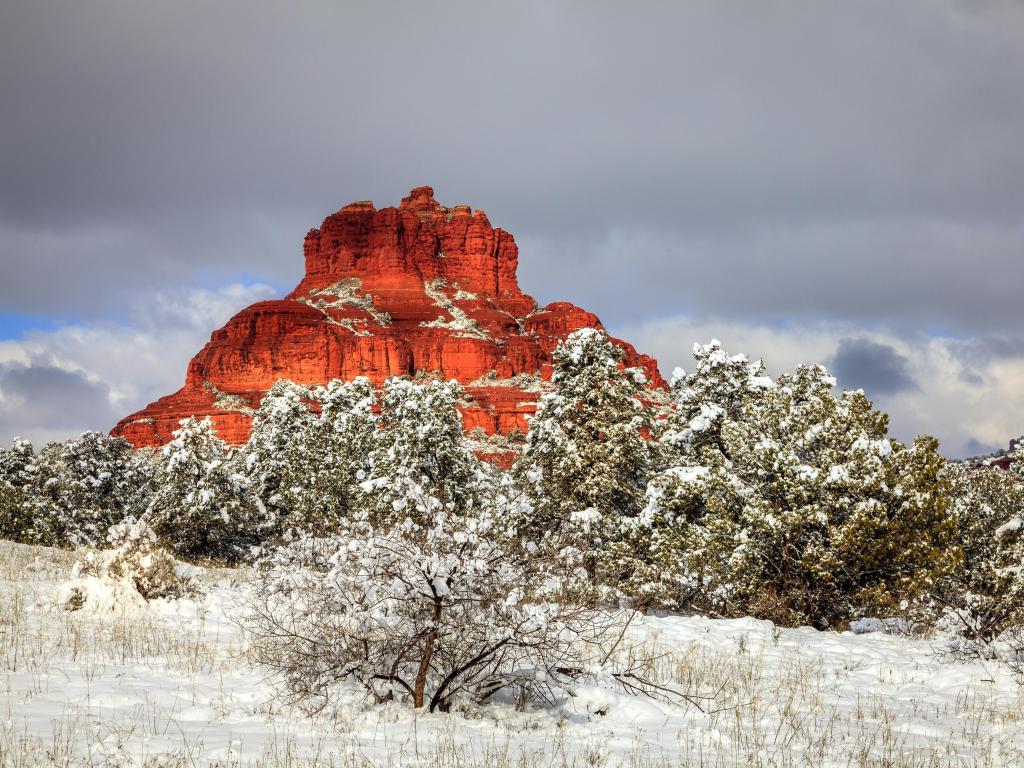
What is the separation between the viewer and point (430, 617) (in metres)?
7.06

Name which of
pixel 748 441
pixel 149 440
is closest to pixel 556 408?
pixel 748 441

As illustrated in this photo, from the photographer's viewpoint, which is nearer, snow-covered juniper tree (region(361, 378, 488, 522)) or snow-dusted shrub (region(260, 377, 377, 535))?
snow-covered juniper tree (region(361, 378, 488, 522))

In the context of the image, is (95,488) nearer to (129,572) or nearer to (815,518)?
(129,572)

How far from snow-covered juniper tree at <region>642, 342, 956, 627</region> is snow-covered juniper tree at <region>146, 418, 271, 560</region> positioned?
2241 centimetres

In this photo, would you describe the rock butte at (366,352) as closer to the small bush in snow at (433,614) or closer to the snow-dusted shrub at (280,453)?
the snow-dusted shrub at (280,453)

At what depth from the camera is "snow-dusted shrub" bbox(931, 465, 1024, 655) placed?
39.4 ft

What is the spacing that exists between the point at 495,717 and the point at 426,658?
2.84 ft

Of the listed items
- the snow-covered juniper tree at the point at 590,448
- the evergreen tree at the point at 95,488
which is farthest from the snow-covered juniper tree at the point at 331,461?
the snow-covered juniper tree at the point at 590,448

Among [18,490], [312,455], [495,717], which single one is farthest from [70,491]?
Answer: [495,717]

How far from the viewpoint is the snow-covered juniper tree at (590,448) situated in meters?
21.8

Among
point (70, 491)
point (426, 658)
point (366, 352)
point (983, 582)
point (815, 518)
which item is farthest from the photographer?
point (366, 352)

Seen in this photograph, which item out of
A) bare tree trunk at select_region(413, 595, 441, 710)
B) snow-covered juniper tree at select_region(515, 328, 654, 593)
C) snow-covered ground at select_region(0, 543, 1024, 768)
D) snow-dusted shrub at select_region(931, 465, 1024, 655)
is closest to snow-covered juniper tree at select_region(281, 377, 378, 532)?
snow-covered juniper tree at select_region(515, 328, 654, 593)

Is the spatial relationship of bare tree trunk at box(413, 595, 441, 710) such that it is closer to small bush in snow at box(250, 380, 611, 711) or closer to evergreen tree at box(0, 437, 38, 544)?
small bush in snow at box(250, 380, 611, 711)

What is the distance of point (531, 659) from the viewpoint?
753 cm
